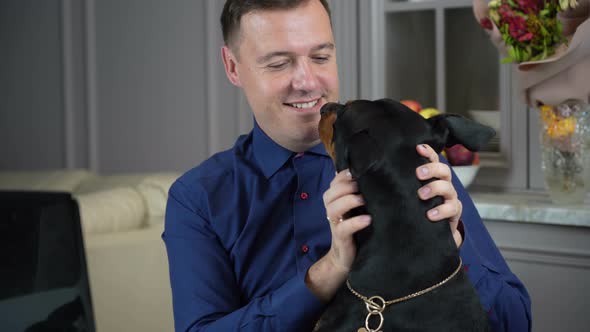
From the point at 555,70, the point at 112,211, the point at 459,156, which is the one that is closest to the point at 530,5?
the point at 555,70

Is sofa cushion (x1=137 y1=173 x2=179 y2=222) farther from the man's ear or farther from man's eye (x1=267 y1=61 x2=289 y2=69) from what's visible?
man's eye (x1=267 y1=61 x2=289 y2=69)

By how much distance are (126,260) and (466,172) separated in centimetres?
112

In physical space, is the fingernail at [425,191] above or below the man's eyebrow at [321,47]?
below

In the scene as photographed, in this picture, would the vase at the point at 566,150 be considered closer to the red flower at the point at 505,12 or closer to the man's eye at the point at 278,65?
the red flower at the point at 505,12

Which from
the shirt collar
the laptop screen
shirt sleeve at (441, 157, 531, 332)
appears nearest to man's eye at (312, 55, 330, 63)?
the shirt collar

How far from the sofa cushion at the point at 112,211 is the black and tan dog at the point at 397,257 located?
136cm

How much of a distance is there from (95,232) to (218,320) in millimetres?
1159

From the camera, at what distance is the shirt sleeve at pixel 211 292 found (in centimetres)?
121

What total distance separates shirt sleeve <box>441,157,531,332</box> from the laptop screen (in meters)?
0.63

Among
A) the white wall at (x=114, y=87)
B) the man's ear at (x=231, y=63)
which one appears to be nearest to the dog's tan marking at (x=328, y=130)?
the man's ear at (x=231, y=63)

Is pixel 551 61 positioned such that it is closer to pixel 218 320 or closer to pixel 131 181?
pixel 218 320

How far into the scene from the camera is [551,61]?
2.13 m

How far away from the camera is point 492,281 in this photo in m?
1.29

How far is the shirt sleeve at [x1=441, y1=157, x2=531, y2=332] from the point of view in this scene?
1.27 meters
